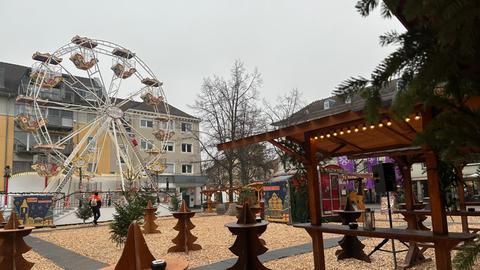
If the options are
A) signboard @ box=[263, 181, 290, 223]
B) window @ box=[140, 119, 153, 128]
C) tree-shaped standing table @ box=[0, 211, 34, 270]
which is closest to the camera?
tree-shaped standing table @ box=[0, 211, 34, 270]

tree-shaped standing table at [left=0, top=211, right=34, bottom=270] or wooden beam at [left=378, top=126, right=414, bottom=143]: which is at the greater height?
wooden beam at [left=378, top=126, right=414, bottom=143]

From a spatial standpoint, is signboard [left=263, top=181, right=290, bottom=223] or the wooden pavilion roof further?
signboard [left=263, top=181, right=290, bottom=223]

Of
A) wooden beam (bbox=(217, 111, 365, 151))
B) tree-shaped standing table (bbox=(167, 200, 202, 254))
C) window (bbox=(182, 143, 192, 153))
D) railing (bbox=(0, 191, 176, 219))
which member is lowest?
tree-shaped standing table (bbox=(167, 200, 202, 254))

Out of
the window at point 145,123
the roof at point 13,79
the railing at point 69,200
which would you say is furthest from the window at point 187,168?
the railing at point 69,200

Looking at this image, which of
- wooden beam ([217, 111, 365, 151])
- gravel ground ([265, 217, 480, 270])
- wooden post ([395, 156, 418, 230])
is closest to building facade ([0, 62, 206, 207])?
gravel ground ([265, 217, 480, 270])

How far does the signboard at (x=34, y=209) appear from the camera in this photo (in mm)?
19656

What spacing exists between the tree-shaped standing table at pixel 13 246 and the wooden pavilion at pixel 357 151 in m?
4.55

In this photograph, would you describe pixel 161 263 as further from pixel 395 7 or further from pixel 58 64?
pixel 58 64

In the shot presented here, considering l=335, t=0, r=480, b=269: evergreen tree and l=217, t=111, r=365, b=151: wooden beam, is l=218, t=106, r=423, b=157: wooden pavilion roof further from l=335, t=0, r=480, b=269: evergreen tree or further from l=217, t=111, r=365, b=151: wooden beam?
l=335, t=0, r=480, b=269: evergreen tree

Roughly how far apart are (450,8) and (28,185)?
126 ft

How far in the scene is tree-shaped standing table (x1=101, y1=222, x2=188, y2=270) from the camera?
13.1 feet

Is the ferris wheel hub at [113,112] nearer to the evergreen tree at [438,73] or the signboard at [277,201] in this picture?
the signboard at [277,201]

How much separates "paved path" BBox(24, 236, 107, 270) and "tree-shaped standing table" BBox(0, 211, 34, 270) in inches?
43.6

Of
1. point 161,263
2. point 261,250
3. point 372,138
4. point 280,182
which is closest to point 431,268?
point 372,138
